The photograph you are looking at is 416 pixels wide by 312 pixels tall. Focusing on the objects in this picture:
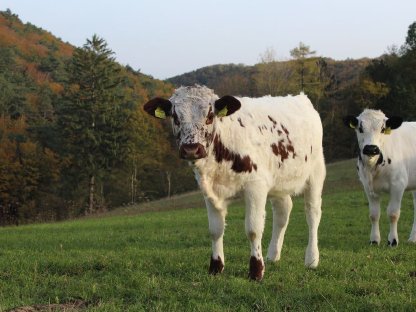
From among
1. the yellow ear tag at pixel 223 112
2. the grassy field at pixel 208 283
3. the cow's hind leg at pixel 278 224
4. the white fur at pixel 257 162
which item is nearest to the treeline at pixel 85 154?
the grassy field at pixel 208 283

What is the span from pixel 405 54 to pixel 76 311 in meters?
67.4

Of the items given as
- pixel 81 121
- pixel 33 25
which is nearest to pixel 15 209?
pixel 81 121

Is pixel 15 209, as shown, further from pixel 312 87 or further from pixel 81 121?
pixel 312 87

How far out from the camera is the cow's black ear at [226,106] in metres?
6.73

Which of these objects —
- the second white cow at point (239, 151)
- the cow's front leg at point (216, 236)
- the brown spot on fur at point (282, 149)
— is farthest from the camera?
the brown spot on fur at point (282, 149)

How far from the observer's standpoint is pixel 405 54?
65.1m

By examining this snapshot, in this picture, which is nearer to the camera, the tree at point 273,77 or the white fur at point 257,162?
the white fur at point 257,162

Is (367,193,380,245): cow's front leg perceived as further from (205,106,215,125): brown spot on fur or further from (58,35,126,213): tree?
(58,35,126,213): tree

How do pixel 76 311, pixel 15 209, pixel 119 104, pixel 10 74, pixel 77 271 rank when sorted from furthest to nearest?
pixel 10 74 → pixel 119 104 → pixel 15 209 → pixel 77 271 → pixel 76 311

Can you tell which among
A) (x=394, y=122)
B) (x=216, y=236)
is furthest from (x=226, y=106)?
(x=394, y=122)

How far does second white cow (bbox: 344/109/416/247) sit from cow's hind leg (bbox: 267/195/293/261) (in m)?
3.32

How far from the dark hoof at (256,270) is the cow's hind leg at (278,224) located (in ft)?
5.45

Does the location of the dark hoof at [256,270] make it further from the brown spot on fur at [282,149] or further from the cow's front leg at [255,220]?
the brown spot on fur at [282,149]

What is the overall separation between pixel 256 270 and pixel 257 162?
148 centimetres
